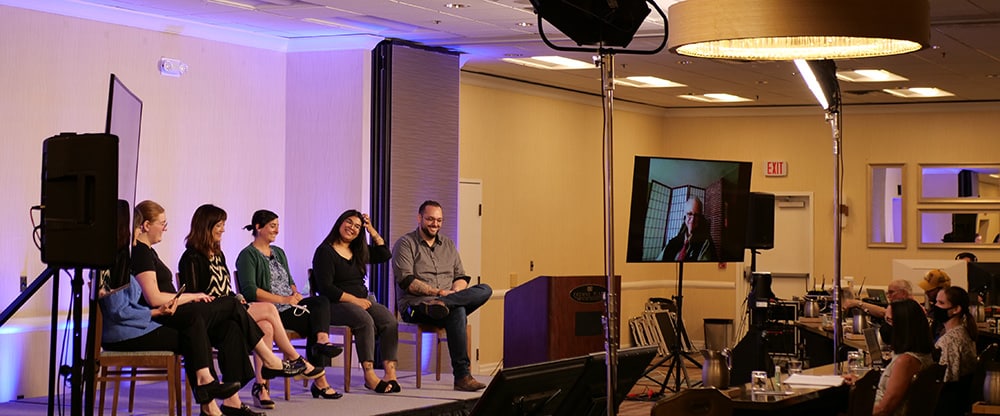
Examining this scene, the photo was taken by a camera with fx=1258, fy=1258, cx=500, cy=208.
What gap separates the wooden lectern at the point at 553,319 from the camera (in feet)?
29.1

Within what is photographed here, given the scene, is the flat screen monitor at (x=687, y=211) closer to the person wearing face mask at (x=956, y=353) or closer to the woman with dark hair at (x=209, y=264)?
the person wearing face mask at (x=956, y=353)

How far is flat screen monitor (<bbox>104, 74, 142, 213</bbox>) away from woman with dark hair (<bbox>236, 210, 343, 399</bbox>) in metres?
1.56

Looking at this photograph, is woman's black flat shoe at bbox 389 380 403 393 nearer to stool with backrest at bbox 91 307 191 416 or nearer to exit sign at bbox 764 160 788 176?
stool with backrest at bbox 91 307 191 416

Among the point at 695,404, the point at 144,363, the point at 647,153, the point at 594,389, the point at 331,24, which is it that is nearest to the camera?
the point at 594,389

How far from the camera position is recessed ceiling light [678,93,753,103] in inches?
559

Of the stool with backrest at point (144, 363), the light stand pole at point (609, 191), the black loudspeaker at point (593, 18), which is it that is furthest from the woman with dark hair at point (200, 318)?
the black loudspeaker at point (593, 18)

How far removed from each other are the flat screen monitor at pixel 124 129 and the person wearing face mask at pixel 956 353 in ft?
13.9

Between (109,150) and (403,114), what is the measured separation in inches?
195

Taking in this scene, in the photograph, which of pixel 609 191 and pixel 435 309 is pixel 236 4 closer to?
pixel 435 309

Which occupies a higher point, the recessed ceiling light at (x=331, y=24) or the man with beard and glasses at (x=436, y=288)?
the recessed ceiling light at (x=331, y=24)

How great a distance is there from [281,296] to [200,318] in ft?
4.05

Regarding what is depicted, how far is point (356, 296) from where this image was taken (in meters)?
8.55

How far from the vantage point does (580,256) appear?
14.1m

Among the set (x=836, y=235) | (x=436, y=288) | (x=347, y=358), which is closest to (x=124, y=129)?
(x=347, y=358)
